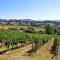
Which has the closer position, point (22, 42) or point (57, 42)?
point (57, 42)

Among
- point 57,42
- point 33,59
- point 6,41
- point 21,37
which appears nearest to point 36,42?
point 21,37

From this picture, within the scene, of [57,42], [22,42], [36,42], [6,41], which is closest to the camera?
[57,42]

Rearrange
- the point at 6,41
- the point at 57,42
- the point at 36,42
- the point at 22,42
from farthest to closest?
the point at 22,42 → the point at 36,42 → the point at 6,41 → the point at 57,42

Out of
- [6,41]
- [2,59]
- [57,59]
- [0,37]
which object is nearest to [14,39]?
[6,41]

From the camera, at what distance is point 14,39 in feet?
103

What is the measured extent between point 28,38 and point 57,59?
19.6m

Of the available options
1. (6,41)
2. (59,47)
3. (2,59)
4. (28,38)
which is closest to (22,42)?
(28,38)

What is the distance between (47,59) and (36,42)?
1428cm

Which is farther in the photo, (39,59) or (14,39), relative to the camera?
(14,39)

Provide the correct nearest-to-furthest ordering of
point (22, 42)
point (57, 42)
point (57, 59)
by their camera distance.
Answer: point (57, 59)
point (57, 42)
point (22, 42)

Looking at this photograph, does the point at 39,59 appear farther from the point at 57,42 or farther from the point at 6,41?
the point at 6,41

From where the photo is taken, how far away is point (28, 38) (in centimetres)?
3847

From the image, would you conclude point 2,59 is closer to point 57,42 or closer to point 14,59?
point 14,59

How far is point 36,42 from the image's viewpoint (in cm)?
3347
